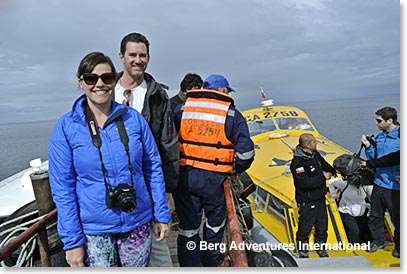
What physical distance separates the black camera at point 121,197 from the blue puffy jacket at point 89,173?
0.03m

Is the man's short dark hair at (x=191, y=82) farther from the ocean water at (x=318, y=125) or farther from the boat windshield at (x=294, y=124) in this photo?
the boat windshield at (x=294, y=124)

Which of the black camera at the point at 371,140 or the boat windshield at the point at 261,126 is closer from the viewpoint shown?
the black camera at the point at 371,140

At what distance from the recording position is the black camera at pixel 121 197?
1.42 m

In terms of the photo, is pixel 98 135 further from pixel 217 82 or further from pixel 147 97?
pixel 217 82

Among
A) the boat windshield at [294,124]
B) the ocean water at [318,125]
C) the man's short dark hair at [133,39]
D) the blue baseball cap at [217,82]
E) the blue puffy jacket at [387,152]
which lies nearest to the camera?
the man's short dark hair at [133,39]

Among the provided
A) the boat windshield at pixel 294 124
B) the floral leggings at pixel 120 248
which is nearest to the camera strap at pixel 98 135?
the floral leggings at pixel 120 248

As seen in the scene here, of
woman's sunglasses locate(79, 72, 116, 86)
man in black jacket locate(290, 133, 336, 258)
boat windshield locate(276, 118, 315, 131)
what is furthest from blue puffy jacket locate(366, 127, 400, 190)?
boat windshield locate(276, 118, 315, 131)

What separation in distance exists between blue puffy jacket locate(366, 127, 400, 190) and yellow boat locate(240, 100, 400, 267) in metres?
0.54

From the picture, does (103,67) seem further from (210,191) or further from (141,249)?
(210,191)

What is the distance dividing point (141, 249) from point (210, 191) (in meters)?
0.63

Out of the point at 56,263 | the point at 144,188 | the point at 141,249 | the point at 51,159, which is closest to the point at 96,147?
the point at 51,159

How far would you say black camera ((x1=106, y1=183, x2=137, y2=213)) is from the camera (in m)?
1.42

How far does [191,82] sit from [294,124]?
3195 mm

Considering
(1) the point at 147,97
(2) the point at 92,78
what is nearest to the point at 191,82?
(1) the point at 147,97
